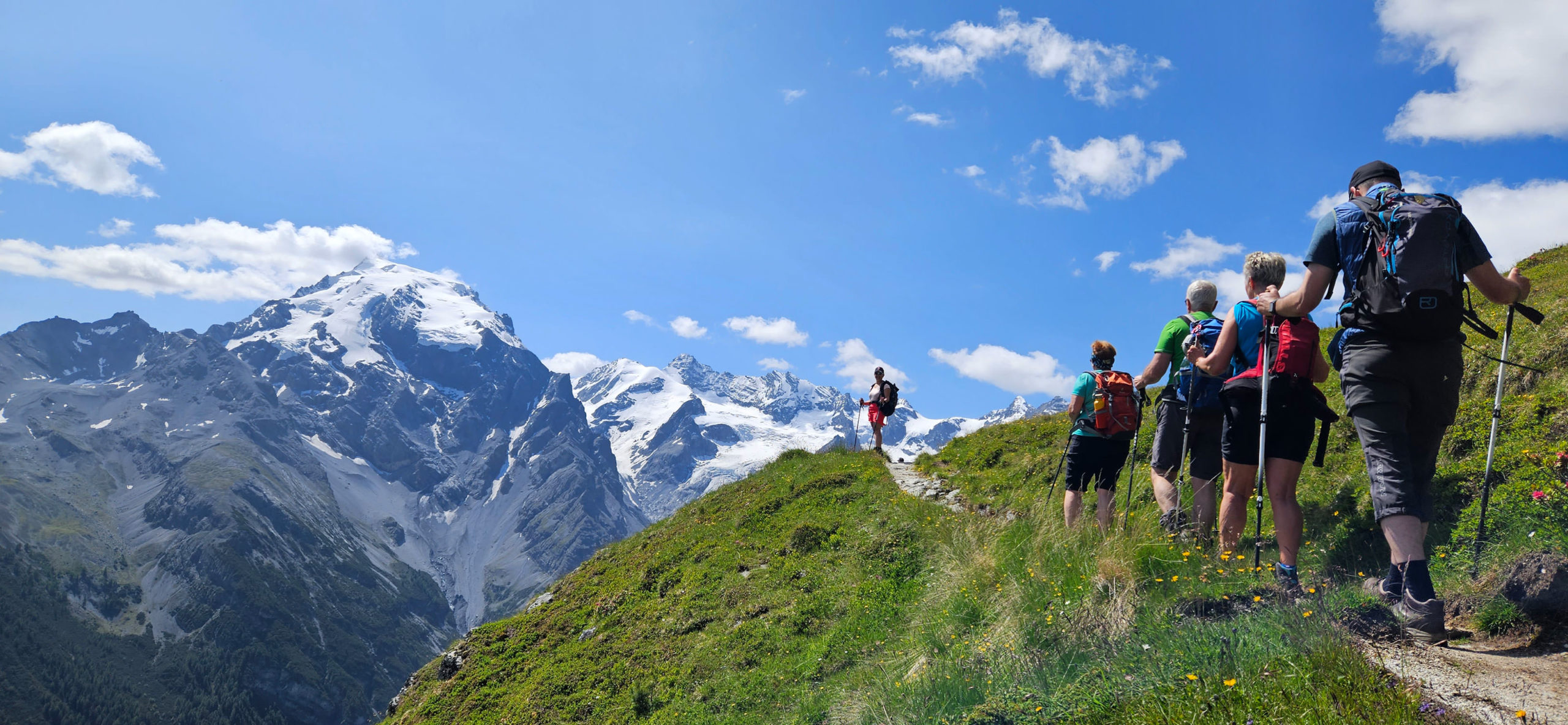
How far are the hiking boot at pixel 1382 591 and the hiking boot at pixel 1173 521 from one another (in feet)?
6.62

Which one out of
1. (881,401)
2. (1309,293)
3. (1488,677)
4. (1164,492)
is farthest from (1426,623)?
(881,401)

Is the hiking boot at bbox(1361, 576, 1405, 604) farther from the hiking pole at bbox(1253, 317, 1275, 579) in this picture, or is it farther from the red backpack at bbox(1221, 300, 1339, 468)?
the red backpack at bbox(1221, 300, 1339, 468)

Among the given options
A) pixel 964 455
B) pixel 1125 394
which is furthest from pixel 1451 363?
pixel 964 455

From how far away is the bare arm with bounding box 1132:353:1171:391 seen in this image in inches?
345

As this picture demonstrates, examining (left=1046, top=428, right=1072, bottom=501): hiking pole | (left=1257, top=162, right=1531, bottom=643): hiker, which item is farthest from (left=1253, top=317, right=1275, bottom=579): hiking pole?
(left=1046, top=428, right=1072, bottom=501): hiking pole

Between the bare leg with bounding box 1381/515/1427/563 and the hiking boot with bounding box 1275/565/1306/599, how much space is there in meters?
0.66

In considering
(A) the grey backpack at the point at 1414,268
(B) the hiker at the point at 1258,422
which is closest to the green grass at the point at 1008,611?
(B) the hiker at the point at 1258,422

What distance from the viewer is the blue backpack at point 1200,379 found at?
8227 millimetres

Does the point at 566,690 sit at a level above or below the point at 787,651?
below

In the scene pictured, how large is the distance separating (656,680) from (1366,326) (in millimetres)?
10054

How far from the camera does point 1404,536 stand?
18.0 feet

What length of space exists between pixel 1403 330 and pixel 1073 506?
4444 millimetres

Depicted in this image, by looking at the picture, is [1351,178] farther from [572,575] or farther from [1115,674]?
[572,575]

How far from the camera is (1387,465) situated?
5.65m
